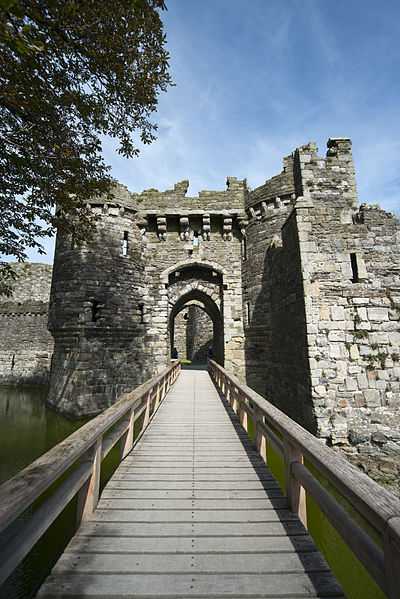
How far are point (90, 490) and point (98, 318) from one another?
8.23 metres

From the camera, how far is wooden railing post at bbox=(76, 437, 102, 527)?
246cm

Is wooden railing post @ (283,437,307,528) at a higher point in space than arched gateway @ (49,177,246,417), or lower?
lower

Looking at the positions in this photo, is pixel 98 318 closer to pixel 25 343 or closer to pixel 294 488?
pixel 294 488

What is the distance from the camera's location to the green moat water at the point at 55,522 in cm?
318

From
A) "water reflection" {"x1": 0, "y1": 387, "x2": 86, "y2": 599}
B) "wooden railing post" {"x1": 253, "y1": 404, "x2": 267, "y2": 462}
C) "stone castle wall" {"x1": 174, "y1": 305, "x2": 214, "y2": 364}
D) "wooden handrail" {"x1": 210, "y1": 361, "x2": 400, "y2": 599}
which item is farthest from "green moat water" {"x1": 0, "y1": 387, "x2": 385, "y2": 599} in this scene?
"stone castle wall" {"x1": 174, "y1": 305, "x2": 214, "y2": 364}

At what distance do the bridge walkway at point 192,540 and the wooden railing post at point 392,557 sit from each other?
0.67 metres

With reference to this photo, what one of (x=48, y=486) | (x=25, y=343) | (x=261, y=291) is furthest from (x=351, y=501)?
(x=25, y=343)

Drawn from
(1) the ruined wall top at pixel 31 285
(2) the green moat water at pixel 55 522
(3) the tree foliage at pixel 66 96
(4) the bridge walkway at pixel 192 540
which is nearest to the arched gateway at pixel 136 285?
(2) the green moat water at pixel 55 522

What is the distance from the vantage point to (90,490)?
254 centimetres

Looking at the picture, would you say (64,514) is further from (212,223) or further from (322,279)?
(212,223)

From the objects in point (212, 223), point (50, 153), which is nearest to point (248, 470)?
point (50, 153)

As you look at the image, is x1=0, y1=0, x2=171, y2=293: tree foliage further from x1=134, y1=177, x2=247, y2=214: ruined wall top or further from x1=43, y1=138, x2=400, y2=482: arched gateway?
x1=134, y1=177, x2=247, y2=214: ruined wall top

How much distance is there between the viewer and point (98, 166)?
588 cm

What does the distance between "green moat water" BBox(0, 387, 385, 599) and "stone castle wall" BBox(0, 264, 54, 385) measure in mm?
4721
